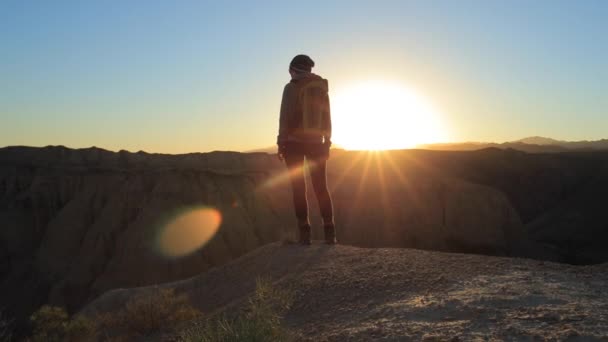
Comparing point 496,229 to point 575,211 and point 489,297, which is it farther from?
point 489,297

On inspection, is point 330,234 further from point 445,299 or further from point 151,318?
point 445,299

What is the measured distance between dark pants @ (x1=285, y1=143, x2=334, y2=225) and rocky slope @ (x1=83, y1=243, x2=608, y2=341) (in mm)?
483

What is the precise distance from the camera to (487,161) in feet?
182

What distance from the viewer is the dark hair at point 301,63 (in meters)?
6.74

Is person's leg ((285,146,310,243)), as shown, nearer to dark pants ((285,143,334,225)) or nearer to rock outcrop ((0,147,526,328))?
dark pants ((285,143,334,225))

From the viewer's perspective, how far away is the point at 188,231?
30844 mm

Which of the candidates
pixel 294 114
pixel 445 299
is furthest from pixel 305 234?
pixel 445 299

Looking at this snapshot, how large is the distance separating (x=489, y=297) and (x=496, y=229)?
3271 cm

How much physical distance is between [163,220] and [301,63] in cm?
2525

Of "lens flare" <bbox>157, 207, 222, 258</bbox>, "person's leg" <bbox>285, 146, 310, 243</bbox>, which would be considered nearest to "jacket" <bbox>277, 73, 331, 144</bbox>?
"person's leg" <bbox>285, 146, 310, 243</bbox>

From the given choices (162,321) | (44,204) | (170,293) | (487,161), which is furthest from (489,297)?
(487,161)

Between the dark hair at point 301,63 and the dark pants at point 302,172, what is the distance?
0.91 metres

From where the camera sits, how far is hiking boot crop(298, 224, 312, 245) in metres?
7.16

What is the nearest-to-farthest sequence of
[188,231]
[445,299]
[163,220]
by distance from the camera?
[445,299], [163,220], [188,231]
